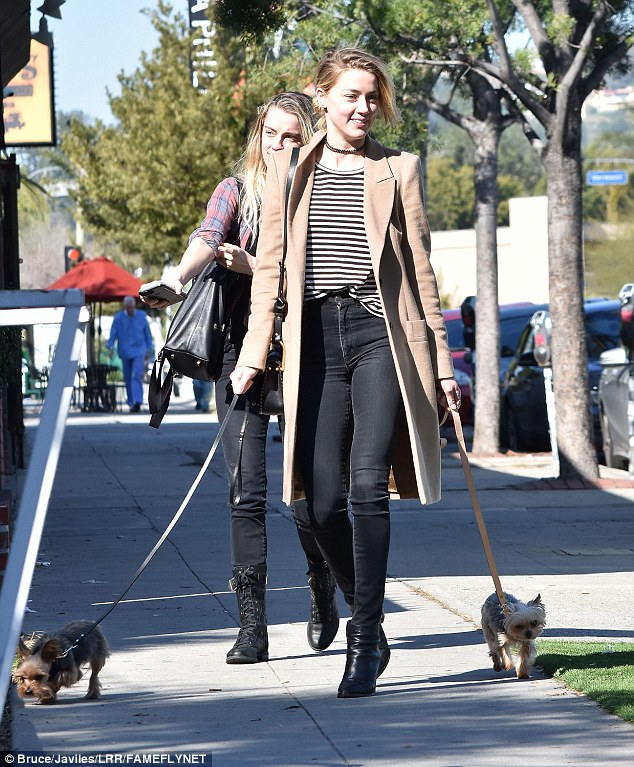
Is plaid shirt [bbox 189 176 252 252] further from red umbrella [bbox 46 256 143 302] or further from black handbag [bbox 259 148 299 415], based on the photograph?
red umbrella [bbox 46 256 143 302]

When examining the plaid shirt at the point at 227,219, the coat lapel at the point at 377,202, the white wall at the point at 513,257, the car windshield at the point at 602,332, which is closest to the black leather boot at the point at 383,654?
the coat lapel at the point at 377,202

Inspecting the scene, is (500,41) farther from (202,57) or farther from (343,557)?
(202,57)

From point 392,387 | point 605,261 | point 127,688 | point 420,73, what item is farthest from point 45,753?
point 605,261

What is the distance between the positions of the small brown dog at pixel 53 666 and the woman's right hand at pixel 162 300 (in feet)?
3.71

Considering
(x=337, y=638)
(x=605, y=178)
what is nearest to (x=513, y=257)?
(x=605, y=178)

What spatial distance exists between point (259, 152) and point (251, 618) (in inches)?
68.1

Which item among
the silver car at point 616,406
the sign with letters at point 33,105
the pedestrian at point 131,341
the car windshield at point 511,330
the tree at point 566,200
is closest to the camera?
the tree at point 566,200

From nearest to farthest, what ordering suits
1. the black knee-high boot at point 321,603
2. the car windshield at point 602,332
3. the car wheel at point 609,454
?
the black knee-high boot at point 321,603, the car wheel at point 609,454, the car windshield at point 602,332

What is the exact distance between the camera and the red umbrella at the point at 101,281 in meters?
26.1

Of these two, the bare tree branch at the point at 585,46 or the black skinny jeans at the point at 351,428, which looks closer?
the black skinny jeans at the point at 351,428

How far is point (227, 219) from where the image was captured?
5637 mm

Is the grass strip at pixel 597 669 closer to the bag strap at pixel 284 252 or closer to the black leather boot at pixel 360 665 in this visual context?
the black leather boot at pixel 360 665

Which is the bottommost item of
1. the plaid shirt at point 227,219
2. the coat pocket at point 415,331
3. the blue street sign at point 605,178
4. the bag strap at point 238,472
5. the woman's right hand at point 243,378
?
the bag strap at point 238,472

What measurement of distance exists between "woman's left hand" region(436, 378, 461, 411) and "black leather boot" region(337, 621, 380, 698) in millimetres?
811
